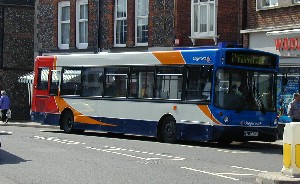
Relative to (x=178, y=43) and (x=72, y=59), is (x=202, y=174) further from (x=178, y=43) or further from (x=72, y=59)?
(x=178, y=43)

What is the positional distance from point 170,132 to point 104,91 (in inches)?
149

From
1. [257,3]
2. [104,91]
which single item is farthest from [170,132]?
[257,3]

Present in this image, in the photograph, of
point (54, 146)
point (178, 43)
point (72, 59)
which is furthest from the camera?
point (178, 43)

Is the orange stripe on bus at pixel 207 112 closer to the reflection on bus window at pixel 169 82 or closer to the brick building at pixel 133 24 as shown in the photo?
the reflection on bus window at pixel 169 82

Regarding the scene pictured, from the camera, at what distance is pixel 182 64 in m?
20.7

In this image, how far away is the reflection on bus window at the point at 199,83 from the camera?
1977cm

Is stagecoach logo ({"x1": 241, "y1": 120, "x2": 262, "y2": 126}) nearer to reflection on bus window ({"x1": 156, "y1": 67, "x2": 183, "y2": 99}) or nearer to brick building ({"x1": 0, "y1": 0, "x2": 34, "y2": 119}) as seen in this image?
reflection on bus window ({"x1": 156, "y1": 67, "x2": 183, "y2": 99})

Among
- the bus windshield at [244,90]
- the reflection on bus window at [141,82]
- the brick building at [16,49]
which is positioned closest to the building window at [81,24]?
the brick building at [16,49]

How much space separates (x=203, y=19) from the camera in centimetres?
2956

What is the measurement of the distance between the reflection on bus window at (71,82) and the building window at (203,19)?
6.58 meters

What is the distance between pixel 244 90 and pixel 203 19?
33.3 feet

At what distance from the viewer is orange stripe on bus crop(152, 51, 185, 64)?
20.9 metres

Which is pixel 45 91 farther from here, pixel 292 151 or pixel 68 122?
pixel 292 151

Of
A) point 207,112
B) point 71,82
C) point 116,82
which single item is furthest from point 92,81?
point 207,112
